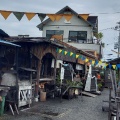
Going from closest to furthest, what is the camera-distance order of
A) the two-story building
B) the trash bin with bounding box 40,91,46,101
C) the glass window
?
the trash bin with bounding box 40,91,46,101
the two-story building
the glass window

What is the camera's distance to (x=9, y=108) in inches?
468

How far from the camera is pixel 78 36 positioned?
36.3m

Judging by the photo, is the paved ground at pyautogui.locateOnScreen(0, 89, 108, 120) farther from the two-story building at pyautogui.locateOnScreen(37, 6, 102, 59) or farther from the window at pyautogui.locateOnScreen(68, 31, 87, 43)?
the window at pyautogui.locateOnScreen(68, 31, 87, 43)

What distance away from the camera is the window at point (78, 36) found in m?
35.7

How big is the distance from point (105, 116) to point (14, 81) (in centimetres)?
Answer: 506

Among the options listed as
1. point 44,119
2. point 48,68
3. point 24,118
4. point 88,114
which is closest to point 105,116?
point 88,114

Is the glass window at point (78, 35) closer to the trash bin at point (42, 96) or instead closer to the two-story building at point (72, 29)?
the two-story building at point (72, 29)

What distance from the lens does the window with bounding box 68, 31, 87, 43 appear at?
35719 millimetres

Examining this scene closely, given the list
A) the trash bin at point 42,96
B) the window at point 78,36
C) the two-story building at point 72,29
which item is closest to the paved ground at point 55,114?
the trash bin at point 42,96

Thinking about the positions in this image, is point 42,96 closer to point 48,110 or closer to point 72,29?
point 48,110

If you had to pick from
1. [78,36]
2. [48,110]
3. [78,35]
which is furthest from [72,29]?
[48,110]

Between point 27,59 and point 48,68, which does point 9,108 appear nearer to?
point 27,59

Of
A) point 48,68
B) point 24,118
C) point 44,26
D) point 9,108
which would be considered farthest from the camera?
point 44,26

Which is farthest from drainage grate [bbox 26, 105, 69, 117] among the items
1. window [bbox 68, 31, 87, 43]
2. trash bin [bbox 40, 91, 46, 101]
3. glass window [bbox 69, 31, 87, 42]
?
glass window [bbox 69, 31, 87, 42]
